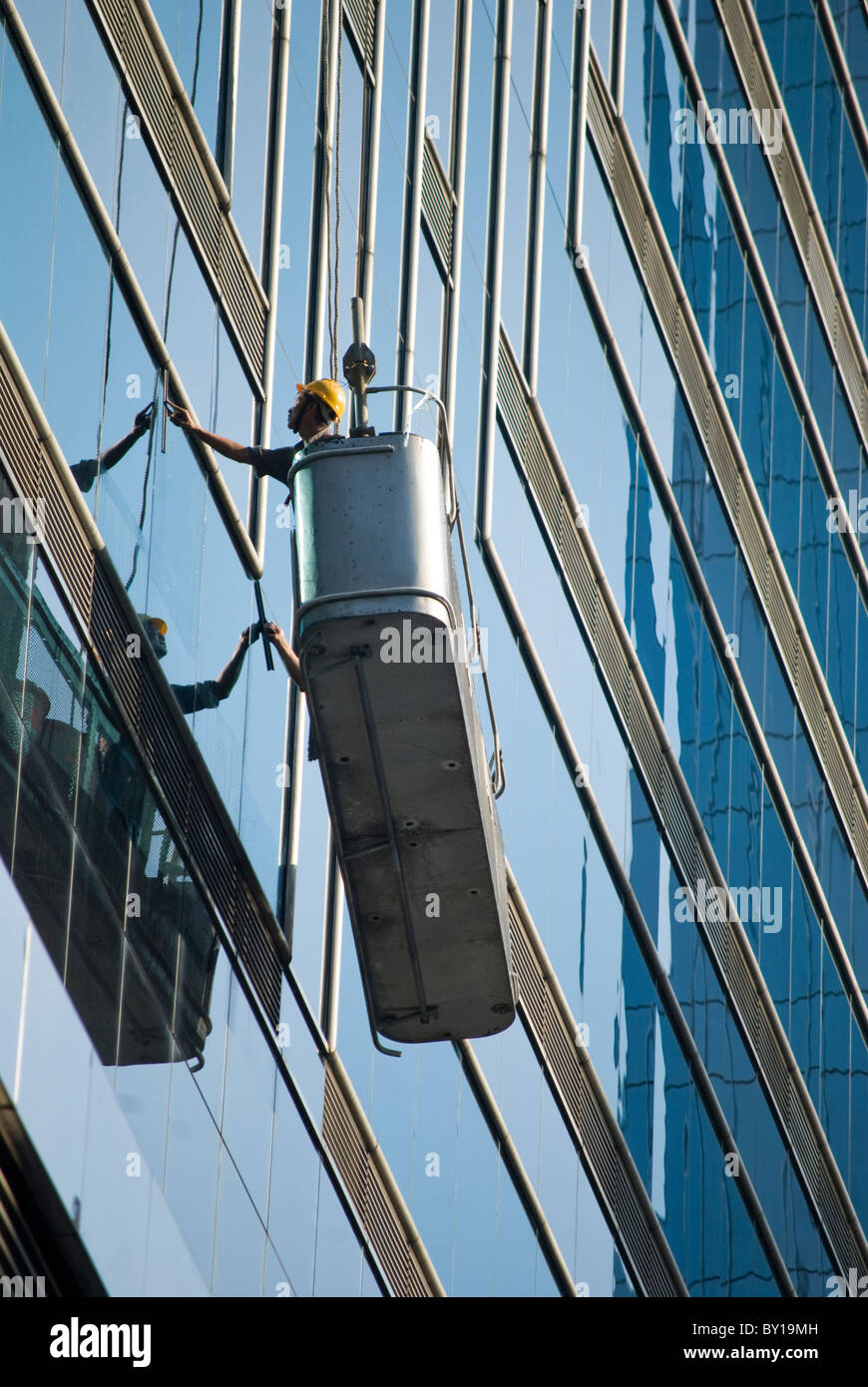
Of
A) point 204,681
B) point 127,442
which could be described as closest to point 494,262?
point 204,681

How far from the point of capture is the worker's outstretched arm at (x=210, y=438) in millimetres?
13977

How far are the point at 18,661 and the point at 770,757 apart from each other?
627 inches

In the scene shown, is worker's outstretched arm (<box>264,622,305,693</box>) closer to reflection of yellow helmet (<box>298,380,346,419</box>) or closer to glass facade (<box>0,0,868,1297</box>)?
glass facade (<box>0,0,868,1297</box>)

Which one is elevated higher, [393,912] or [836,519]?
[836,519]

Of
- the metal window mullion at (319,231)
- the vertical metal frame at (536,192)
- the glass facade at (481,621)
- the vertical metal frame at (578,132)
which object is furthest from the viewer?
the vertical metal frame at (578,132)

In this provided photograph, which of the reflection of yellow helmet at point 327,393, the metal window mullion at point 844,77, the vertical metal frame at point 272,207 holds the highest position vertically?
the metal window mullion at point 844,77

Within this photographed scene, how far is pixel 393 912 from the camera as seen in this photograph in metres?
13.1

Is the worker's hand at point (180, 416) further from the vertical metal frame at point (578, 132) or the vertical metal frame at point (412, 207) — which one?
the vertical metal frame at point (578, 132)

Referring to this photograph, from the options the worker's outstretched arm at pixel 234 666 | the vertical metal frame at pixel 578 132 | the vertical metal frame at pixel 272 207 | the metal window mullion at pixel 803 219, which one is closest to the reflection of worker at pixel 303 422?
the worker's outstretched arm at pixel 234 666

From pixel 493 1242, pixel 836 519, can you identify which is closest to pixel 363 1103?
pixel 493 1242

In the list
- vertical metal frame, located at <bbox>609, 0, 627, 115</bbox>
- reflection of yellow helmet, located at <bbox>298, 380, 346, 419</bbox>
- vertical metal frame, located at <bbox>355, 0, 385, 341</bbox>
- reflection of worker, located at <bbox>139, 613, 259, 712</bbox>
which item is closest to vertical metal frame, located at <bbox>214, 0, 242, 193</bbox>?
vertical metal frame, located at <bbox>355, 0, 385, 341</bbox>

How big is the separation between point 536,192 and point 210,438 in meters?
7.71

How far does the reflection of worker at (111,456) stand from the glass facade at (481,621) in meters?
0.04

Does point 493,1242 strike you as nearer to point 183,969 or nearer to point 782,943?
point 183,969
